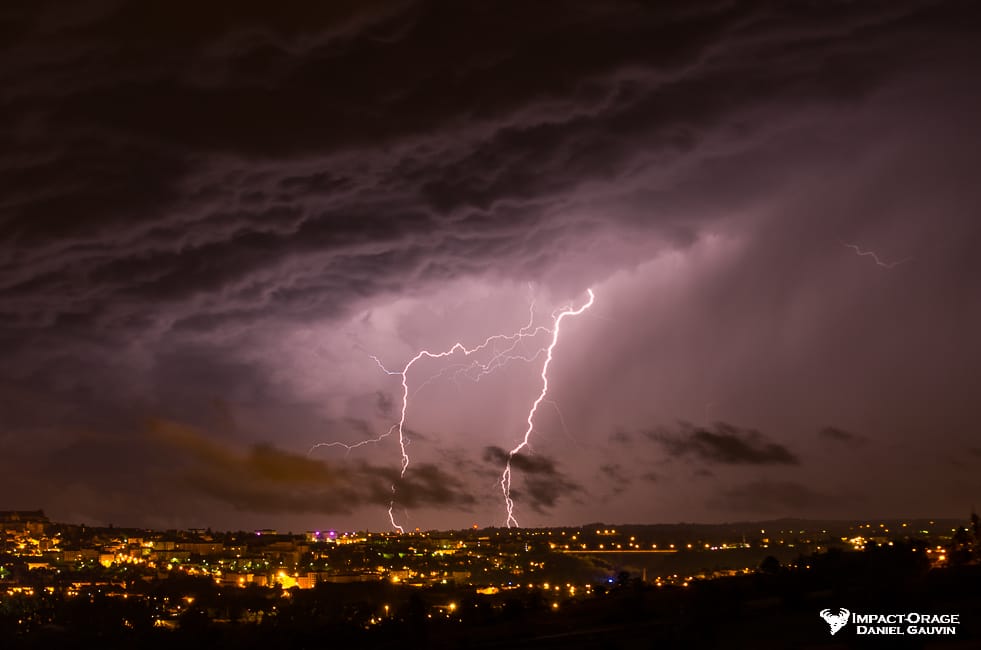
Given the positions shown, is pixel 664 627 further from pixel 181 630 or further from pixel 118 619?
pixel 118 619

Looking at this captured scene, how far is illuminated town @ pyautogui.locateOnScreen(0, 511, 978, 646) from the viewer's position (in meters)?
18.0

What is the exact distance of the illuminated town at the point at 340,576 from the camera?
1797 centimetres
